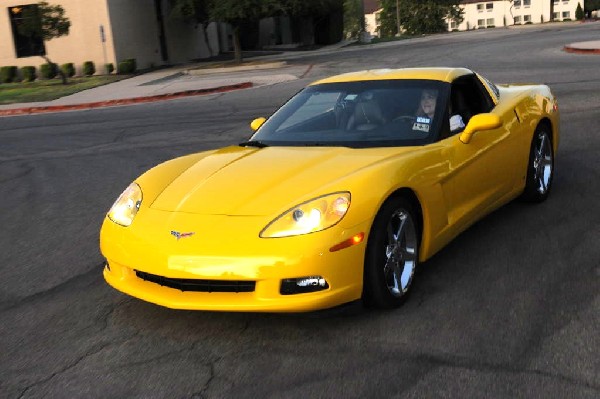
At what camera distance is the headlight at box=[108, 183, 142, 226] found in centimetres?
457

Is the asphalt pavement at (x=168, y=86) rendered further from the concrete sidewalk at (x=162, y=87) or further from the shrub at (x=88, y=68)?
the shrub at (x=88, y=68)

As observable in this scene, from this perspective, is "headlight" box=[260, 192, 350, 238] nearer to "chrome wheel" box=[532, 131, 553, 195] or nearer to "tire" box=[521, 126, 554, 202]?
"tire" box=[521, 126, 554, 202]

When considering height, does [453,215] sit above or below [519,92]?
below

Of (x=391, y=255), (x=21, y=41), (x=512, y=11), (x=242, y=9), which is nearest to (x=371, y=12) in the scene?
(x=512, y=11)

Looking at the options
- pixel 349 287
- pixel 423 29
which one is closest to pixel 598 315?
pixel 349 287

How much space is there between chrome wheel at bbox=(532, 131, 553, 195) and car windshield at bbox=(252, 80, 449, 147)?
4.92ft

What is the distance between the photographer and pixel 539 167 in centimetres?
662

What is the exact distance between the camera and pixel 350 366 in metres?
3.70

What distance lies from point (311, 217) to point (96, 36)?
3198cm

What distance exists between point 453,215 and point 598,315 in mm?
1195

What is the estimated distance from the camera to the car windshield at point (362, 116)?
17.0ft

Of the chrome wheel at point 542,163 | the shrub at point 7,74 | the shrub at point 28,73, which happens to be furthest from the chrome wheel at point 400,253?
the shrub at point 7,74

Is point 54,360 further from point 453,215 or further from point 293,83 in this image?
point 293,83

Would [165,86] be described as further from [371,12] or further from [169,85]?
[371,12]
